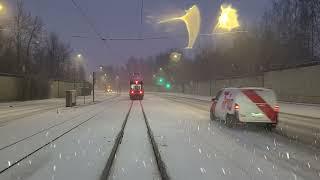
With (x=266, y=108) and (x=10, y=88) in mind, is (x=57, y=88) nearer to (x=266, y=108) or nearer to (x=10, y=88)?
(x=10, y=88)

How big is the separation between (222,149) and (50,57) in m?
99.9

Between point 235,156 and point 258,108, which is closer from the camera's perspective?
point 235,156

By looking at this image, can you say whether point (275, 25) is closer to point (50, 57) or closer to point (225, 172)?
point (50, 57)

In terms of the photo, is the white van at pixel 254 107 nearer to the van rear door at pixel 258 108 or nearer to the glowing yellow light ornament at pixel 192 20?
the van rear door at pixel 258 108

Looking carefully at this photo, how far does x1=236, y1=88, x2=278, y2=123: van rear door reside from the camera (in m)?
18.8

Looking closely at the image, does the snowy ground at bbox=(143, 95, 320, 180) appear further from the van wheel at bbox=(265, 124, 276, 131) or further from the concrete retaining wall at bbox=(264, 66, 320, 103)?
the concrete retaining wall at bbox=(264, 66, 320, 103)

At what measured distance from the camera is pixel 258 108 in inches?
740

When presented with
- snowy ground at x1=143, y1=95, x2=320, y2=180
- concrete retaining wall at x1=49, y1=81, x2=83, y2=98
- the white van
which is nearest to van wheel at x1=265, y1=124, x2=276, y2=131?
the white van

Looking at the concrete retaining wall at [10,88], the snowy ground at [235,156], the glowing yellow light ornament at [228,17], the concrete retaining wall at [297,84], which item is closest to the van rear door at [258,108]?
the snowy ground at [235,156]

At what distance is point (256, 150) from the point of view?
12.9m

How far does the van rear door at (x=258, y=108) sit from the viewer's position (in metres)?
18.8

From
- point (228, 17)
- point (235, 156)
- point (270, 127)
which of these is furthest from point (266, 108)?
point (228, 17)

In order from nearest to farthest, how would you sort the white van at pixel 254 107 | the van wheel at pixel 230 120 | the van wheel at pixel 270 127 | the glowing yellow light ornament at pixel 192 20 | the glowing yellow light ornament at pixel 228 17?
1. the white van at pixel 254 107
2. the van wheel at pixel 270 127
3. the van wheel at pixel 230 120
4. the glowing yellow light ornament at pixel 228 17
5. the glowing yellow light ornament at pixel 192 20

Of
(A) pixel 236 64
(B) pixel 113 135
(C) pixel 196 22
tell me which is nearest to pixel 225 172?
(B) pixel 113 135
